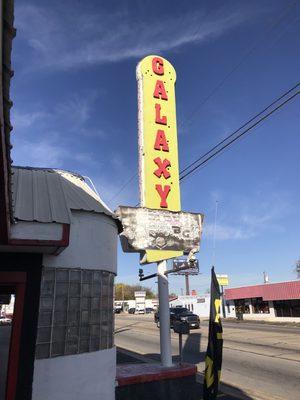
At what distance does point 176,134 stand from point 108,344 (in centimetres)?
677

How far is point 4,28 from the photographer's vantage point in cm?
264

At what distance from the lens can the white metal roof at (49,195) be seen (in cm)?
727

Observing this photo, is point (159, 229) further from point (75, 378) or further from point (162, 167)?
point (75, 378)

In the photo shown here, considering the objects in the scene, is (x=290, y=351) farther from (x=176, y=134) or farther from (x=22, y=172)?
(x=22, y=172)

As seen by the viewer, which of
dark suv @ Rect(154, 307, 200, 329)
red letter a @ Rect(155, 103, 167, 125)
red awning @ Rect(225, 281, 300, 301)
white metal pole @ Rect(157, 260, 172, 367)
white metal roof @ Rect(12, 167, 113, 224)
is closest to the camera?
white metal roof @ Rect(12, 167, 113, 224)

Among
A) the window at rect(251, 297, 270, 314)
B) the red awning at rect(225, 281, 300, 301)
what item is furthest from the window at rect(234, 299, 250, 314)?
the window at rect(251, 297, 270, 314)

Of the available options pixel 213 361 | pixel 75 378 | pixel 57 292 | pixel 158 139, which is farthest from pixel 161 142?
pixel 213 361

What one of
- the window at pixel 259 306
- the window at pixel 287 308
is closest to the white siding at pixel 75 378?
the window at pixel 287 308

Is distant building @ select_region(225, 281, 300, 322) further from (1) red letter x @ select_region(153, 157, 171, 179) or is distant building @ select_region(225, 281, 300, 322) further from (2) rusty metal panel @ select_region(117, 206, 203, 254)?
(1) red letter x @ select_region(153, 157, 171, 179)

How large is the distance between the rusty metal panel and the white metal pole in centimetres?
67

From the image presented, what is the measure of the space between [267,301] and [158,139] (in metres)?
42.5

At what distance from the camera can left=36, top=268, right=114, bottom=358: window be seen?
24.9 feet

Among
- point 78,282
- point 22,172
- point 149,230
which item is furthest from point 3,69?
point 149,230

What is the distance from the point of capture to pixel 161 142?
40.8 ft
